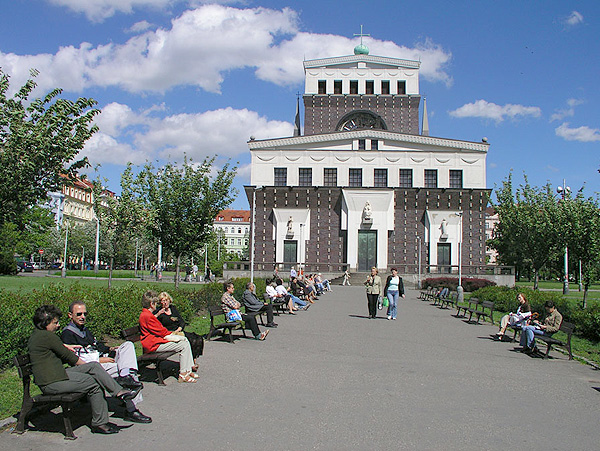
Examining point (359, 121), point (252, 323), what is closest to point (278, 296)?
point (252, 323)

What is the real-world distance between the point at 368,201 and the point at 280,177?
9.16 metres

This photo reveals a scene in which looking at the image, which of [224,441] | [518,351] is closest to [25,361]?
[224,441]

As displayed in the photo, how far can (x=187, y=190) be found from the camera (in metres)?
25.6

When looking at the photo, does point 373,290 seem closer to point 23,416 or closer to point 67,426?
point 67,426

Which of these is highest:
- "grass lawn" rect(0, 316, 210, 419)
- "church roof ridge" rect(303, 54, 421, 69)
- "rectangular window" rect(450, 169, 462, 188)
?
"church roof ridge" rect(303, 54, 421, 69)

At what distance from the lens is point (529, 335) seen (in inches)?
512

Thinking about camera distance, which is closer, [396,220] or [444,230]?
[444,230]

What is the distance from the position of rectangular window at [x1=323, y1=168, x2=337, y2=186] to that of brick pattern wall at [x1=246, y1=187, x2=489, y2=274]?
1567 mm

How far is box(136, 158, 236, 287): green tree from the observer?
25797mm

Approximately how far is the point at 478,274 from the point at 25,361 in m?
47.2

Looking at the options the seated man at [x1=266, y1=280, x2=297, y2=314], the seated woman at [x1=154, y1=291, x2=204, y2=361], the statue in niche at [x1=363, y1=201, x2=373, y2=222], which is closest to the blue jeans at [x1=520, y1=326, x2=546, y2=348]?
the seated woman at [x1=154, y1=291, x2=204, y2=361]

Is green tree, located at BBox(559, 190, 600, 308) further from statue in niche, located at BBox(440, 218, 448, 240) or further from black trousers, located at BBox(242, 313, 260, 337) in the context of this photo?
Result: statue in niche, located at BBox(440, 218, 448, 240)

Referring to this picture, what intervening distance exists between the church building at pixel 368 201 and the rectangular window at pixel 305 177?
3.9 inches

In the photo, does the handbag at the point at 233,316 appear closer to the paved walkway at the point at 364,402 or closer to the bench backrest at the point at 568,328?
the paved walkway at the point at 364,402
